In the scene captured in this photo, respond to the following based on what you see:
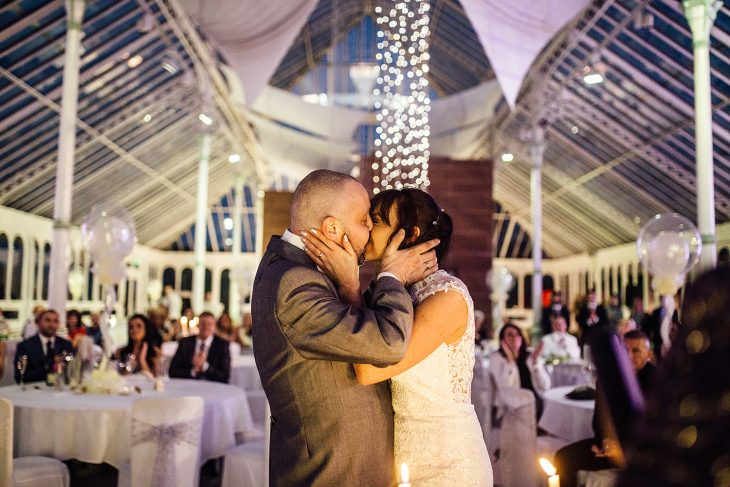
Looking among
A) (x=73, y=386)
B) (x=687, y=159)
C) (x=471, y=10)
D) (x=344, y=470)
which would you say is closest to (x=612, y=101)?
(x=687, y=159)

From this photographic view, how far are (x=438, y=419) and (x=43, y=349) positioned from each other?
4857 millimetres

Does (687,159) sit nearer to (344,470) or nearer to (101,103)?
(101,103)

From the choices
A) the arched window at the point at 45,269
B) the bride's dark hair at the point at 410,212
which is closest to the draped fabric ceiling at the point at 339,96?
the arched window at the point at 45,269

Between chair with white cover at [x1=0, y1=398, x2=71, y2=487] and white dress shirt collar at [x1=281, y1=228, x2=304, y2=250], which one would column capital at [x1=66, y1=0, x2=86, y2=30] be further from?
white dress shirt collar at [x1=281, y1=228, x2=304, y2=250]

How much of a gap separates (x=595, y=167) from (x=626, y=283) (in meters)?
4.74

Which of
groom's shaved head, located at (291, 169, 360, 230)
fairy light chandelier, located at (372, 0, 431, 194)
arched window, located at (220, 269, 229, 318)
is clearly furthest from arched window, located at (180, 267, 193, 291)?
groom's shaved head, located at (291, 169, 360, 230)

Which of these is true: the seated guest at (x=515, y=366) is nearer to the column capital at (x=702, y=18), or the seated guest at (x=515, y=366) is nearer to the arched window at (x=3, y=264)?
the column capital at (x=702, y=18)

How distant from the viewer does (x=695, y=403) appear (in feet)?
1.44

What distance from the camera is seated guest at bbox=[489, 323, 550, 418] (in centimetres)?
541

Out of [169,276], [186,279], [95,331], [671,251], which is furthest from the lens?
[186,279]

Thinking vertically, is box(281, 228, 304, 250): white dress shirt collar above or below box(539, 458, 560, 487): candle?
above

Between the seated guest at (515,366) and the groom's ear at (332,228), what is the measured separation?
372 centimetres

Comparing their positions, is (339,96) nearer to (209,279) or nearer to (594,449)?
(209,279)

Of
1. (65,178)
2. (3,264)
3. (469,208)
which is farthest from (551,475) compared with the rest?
(3,264)
